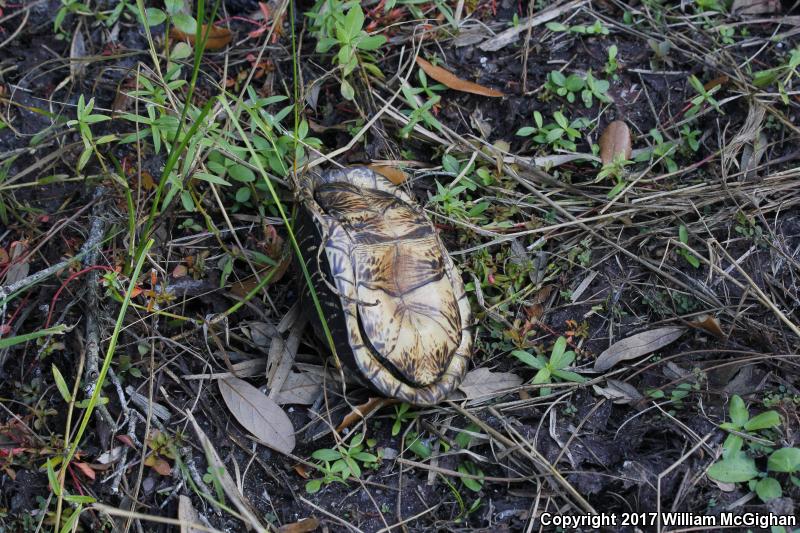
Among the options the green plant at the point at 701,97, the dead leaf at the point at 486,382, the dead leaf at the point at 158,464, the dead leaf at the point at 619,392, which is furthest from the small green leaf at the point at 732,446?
the dead leaf at the point at 158,464

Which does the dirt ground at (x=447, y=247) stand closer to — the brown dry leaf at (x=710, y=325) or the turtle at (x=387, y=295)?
the brown dry leaf at (x=710, y=325)

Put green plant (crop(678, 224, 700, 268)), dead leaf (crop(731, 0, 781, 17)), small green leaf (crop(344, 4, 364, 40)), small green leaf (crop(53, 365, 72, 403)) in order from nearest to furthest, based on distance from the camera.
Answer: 1. small green leaf (crop(53, 365, 72, 403))
2. green plant (crop(678, 224, 700, 268))
3. small green leaf (crop(344, 4, 364, 40))
4. dead leaf (crop(731, 0, 781, 17))

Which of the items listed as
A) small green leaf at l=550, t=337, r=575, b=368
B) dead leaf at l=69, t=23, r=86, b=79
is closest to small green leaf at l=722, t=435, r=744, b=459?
small green leaf at l=550, t=337, r=575, b=368

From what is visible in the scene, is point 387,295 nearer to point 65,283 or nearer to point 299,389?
point 299,389

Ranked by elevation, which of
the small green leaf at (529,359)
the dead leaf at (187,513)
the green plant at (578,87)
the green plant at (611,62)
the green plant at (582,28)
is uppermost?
the green plant at (582,28)

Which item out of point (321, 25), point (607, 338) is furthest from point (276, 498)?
point (321, 25)

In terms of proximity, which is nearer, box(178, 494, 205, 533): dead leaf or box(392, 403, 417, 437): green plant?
box(178, 494, 205, 533): dead leaf

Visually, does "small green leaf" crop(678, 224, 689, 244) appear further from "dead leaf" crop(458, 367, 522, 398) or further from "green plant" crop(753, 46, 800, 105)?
"dead leaf" crop(458, 367, 522, 398)

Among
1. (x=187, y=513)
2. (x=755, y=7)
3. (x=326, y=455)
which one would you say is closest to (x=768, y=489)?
(x=326, y=455)
